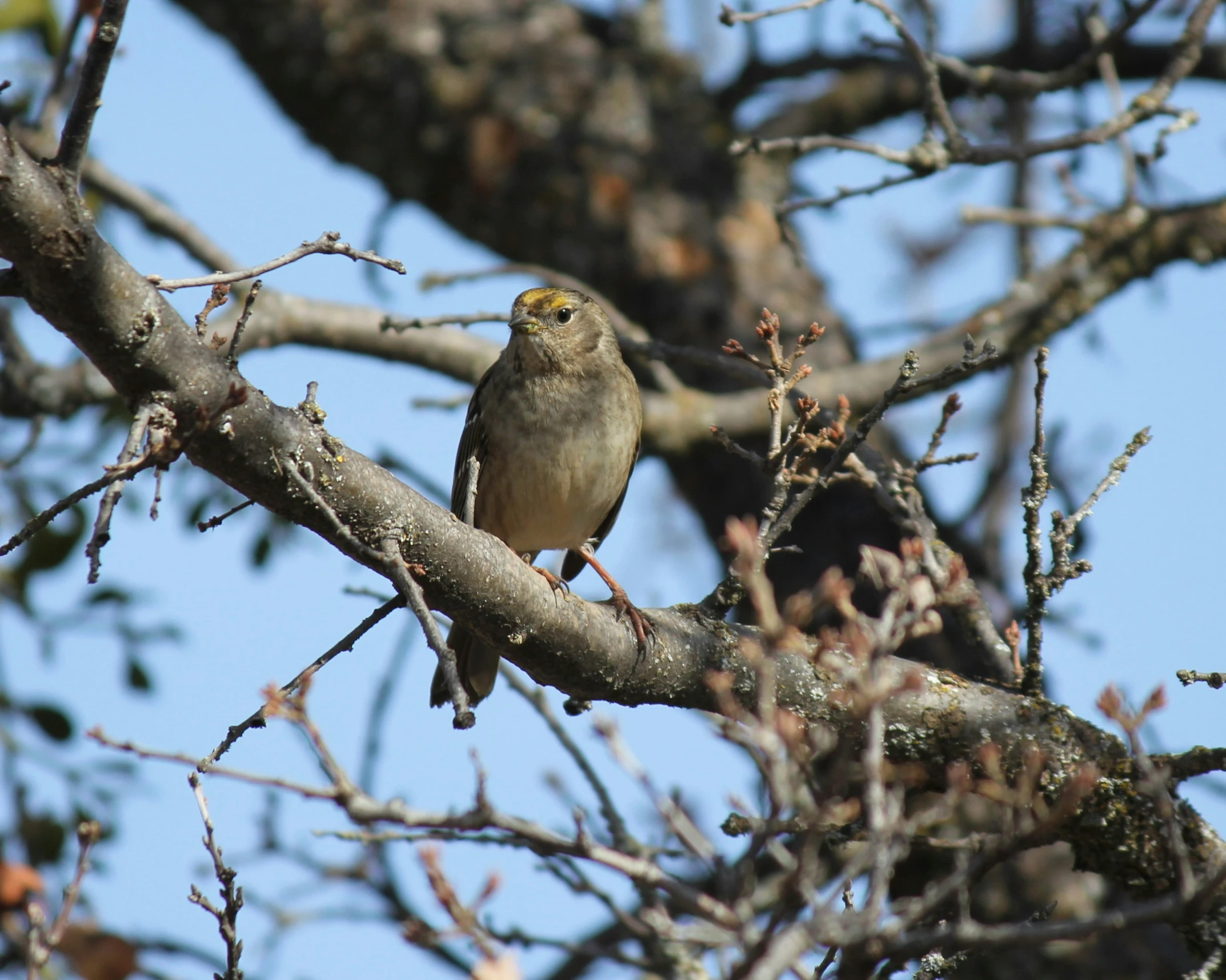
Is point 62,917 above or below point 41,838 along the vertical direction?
below

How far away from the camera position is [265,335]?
17.6 ft

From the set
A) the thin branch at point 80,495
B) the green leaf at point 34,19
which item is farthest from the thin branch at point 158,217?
the thin branch at point 80,495

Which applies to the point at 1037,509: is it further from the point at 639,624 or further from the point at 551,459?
the point at 551,459

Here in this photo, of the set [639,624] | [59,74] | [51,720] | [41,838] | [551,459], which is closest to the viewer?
[639,624]

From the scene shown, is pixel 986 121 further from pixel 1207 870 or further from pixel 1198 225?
pixel 1207 870

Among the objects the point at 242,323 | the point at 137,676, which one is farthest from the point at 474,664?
the point at 242,323

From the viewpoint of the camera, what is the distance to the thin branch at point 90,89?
2.13 m

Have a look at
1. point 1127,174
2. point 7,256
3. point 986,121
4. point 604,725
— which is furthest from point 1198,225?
point 7,256

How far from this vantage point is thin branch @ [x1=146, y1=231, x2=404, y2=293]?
2328 millimetres

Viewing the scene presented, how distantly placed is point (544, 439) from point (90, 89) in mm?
3070

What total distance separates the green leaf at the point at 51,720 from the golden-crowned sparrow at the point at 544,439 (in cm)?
154

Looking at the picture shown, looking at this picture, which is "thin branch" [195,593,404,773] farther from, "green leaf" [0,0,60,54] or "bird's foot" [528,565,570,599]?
"green leaf" [0,0,60,54]

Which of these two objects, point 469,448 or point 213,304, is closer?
point 213,304

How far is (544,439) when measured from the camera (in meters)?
5.12
